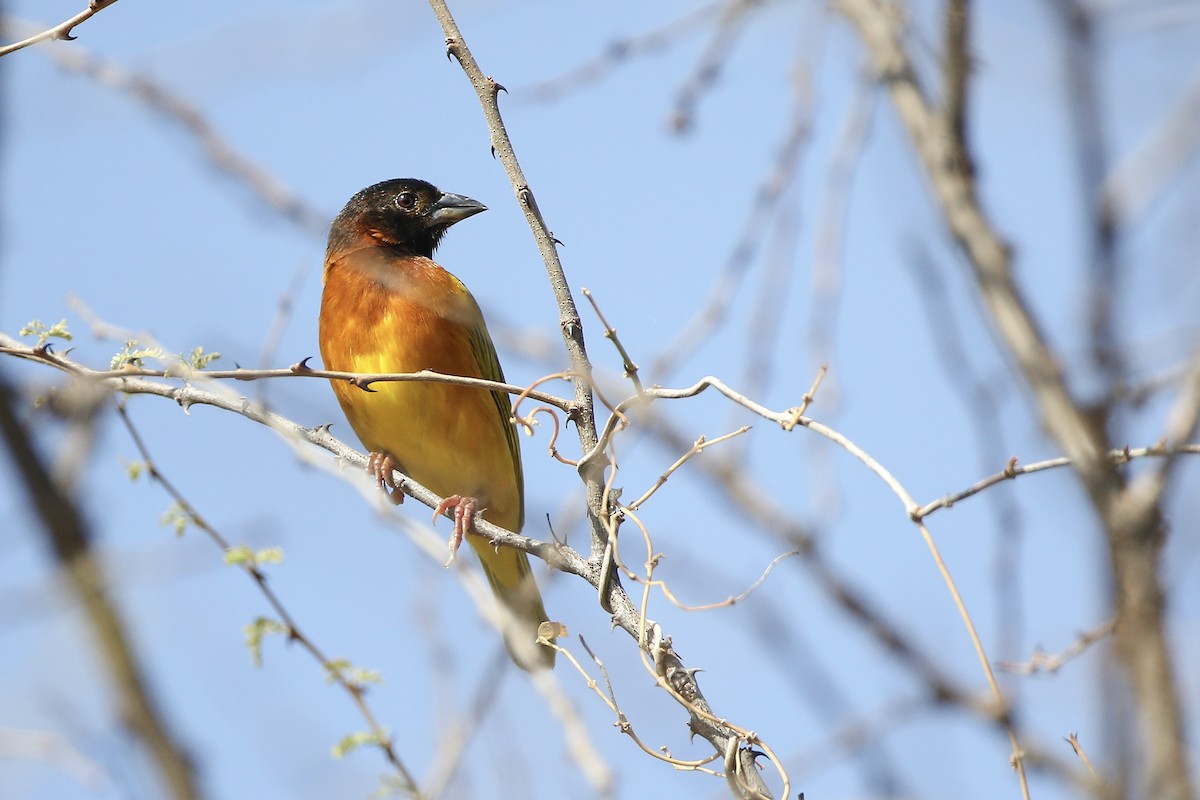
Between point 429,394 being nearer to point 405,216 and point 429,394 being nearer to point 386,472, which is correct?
point 386,472

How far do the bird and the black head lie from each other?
20cm

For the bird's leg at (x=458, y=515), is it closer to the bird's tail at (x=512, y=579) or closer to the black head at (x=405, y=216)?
the bird's tail at (x=512, y=579)

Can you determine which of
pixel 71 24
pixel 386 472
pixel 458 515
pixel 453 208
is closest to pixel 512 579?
pixel 386 472

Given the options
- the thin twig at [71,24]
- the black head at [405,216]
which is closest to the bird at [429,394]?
the black head at [405,216]

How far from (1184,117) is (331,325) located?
325cm

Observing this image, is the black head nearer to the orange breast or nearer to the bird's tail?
the orange breast

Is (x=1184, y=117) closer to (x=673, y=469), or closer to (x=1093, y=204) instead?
(x=1093, y=204)

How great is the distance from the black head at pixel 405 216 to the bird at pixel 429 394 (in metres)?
0.20

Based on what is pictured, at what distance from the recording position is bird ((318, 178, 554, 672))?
479cm

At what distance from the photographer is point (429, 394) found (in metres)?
4.78

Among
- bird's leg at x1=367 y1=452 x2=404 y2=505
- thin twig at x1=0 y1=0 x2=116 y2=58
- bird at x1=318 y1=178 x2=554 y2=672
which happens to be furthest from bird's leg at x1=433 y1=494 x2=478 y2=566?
thin twig at x1=0 y1=0 x2=116 y2=58

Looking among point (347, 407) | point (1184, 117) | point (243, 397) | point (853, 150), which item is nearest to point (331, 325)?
point (347, 407)

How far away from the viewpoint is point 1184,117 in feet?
9.52

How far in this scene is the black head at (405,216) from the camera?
5727 mm
